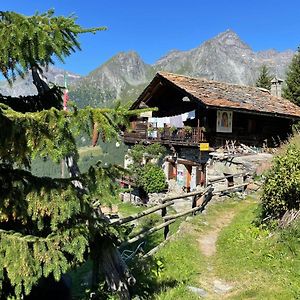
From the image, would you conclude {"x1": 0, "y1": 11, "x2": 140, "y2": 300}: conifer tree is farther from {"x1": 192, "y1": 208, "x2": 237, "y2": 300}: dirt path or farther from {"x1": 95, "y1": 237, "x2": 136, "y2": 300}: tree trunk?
{"x1": 192, "y1": 208, "x2": 237, "y2": 300}: dirt path

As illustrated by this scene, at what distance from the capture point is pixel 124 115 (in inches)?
168

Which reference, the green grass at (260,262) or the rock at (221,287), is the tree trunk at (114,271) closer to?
the rock at (221,287)

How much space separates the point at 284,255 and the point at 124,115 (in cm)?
529

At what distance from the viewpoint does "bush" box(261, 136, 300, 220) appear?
8672 millimetres

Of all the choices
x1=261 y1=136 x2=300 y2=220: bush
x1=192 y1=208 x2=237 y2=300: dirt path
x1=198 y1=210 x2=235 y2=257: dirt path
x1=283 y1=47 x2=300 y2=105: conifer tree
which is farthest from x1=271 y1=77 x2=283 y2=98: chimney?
x1=261 y1=136 x2=300 y2=220: bush

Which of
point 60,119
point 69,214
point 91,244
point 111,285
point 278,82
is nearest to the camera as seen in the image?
point 60,119

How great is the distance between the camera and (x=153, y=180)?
23.9 m

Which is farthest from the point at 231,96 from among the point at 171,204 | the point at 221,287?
the point at 221,287

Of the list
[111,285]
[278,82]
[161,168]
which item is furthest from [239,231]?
[278,82]

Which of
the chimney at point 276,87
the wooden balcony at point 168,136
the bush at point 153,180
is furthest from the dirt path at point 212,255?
the chimney at point 276,87

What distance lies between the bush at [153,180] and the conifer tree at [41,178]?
1838cm

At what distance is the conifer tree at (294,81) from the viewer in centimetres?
3228

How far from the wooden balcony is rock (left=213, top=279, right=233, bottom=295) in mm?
13640

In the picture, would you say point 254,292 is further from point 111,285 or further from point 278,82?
point 278,82
